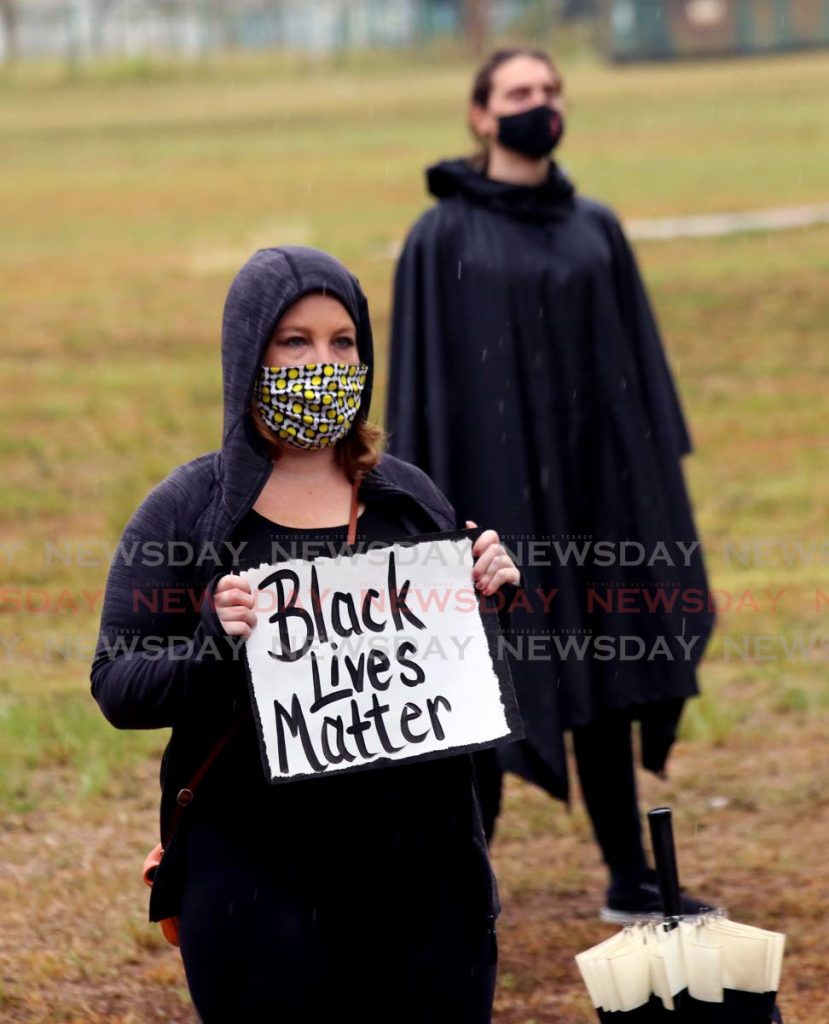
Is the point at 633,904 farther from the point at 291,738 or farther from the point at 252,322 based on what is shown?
the point at 252,322

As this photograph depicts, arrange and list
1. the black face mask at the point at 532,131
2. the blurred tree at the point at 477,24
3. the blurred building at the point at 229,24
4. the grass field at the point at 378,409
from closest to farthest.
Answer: the black face mask at the point at 532,131 → the grass field at the point at 378,409 → the blurred tree at the point at 477,24 → the blurred building at the point at 229,24

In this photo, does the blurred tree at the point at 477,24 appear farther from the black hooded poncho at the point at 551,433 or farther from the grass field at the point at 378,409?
the black hooded poncho at the point at 551,433

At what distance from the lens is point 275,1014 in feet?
10.4

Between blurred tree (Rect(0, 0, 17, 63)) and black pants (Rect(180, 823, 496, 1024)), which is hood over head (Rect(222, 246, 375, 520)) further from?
blurred tree (Rect(0, 0, 17, 63))

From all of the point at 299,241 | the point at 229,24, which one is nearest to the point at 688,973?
the point at 299,241

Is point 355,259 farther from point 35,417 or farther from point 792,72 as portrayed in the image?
point 792,72

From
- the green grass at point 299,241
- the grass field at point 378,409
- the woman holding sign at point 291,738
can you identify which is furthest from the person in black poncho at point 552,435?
the woman holding sign at point 291,738

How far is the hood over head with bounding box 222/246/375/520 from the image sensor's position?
10.6 feet

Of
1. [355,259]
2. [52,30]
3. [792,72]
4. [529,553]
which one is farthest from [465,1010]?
[52,30]

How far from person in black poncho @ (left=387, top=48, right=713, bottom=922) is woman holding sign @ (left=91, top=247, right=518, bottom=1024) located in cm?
227

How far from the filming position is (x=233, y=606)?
3.10 meters

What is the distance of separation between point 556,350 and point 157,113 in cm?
4882

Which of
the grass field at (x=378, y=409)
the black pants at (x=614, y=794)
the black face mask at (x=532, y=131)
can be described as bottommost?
the grass field at (x=378, y=409)

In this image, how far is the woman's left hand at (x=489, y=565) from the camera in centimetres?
331
